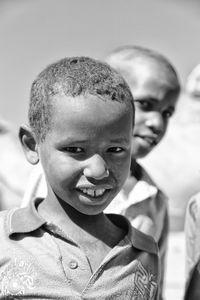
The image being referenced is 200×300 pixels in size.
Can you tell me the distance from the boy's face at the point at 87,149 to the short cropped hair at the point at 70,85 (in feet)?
0.08

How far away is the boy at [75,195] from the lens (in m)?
1.84

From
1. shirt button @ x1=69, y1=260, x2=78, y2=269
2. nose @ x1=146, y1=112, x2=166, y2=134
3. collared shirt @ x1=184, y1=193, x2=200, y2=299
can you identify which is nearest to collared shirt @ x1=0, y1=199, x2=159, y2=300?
shirt button @ x1=69, y1=260, x2=78, y2=269

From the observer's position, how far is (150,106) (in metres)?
2.85

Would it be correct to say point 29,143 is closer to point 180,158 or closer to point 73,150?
point 73,150

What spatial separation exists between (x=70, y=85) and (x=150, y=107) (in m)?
1.02

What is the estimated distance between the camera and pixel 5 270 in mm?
1840

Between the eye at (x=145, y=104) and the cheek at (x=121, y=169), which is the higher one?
the cheek at (x=121, y=169)

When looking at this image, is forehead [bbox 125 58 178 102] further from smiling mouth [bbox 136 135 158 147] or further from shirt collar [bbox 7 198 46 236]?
shirt collar [bbox 7 198 46 236]

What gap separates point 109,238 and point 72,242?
0.16m

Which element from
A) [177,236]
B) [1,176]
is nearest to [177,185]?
[177,236]

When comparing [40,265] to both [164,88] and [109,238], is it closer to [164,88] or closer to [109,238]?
[109,238]

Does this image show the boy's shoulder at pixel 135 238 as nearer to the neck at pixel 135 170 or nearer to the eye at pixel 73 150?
the eye at pixel 73 150

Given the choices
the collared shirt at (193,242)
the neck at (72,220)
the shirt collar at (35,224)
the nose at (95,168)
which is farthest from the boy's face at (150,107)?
the nose at (95,168)

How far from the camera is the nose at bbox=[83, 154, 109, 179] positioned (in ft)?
6.03
